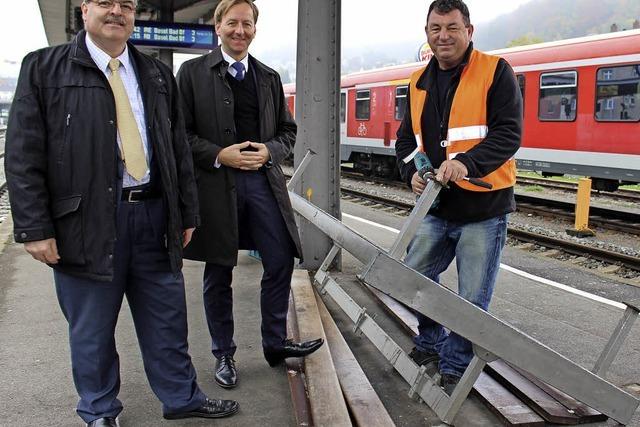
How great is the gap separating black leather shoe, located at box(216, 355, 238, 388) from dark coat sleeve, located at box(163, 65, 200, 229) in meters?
0.97

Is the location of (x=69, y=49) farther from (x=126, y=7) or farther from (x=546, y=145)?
(x=546, y=145)

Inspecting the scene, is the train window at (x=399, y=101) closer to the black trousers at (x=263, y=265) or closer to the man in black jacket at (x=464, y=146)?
the man in black jacket at (x=464, y=146)

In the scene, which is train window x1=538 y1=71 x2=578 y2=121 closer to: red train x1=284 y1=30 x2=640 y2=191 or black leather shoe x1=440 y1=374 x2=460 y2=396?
red train x1=284 y1=30 x2=640 y2=191

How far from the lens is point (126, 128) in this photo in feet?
9.30

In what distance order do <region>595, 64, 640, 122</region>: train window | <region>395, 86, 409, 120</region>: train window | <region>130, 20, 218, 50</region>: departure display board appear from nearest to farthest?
<region>130, 20, 218, 50</region>: departure display board < <region>595, 64, 640, 122</region>: train window < <region>395, 86, 409, 120</region>: train window

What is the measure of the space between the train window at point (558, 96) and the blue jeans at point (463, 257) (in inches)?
401

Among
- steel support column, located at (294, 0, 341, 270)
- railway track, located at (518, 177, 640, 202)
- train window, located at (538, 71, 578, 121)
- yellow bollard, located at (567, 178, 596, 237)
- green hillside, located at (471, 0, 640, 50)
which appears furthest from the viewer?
green hillside, located at (471, 0, 640, 50)

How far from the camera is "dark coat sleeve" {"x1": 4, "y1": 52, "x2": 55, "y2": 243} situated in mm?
2590

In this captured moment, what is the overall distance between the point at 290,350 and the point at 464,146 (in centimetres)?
158

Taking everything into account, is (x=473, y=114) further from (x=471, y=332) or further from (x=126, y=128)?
(x=126, y=128)

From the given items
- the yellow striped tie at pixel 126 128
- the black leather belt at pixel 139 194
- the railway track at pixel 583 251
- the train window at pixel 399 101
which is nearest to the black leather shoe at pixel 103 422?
the black leather belt at pixel 139 194

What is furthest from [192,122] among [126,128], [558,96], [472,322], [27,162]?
[558,96]

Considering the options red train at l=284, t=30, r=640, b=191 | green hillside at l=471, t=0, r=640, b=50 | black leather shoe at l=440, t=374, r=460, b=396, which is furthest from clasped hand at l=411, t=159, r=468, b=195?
Answer: green hillside at l=471, t=0, r=640, b=50

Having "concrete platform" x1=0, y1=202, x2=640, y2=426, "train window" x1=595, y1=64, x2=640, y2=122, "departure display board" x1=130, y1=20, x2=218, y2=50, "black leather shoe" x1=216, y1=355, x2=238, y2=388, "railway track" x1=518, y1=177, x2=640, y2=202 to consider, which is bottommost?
"concrete platform" x1=0, y1=202, x2=640, y2=426
